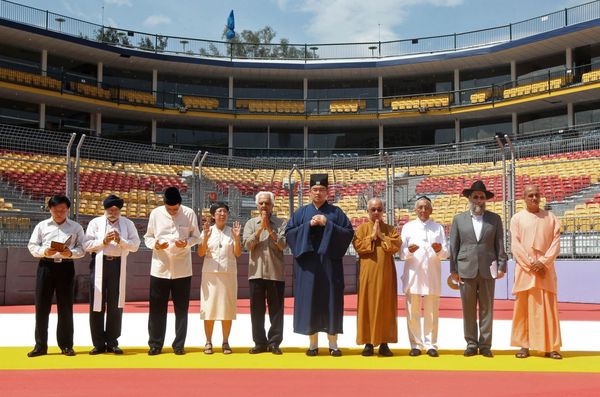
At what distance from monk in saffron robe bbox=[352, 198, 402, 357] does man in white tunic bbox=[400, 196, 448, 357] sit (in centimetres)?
19

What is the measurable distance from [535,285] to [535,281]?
0.15 ft

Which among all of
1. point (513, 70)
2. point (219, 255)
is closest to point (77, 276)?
point (219, 255)

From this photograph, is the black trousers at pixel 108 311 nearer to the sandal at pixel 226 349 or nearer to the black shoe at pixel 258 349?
the sandal at pixel 226 349

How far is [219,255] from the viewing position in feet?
26.8

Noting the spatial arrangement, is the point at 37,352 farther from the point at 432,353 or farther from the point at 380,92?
the point at 380,92

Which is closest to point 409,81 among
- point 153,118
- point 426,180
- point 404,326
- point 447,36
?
point 447,36

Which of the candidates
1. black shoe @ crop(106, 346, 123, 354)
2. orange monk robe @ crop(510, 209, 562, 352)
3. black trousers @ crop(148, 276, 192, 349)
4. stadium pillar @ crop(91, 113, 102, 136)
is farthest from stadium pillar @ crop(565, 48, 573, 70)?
black shoe @ crop(106, 346, 123, 354)

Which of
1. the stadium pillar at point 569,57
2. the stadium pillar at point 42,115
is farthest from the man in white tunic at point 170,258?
the stadium pillar at point 569,57

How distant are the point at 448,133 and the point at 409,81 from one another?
3.84m

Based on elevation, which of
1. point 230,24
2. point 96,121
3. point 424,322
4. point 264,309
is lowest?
point 424,322

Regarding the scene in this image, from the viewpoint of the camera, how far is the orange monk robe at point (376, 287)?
25.2 feet

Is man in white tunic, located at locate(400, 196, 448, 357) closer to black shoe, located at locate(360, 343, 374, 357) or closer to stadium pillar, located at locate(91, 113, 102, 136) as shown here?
black shoe, located at locate(360, 343, 374, 357)

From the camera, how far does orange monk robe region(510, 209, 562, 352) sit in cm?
762

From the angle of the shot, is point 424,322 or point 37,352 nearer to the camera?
point 37,352
